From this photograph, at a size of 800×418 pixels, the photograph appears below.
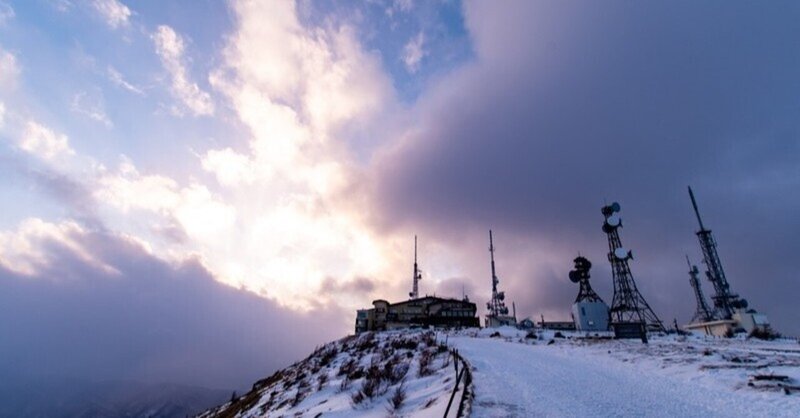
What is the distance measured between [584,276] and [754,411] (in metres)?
65.5

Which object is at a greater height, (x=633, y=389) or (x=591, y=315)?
(x=591, y=315)

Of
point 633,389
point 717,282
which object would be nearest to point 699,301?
point 717,282

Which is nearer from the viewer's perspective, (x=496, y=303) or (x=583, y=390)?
(x=583, y=390)

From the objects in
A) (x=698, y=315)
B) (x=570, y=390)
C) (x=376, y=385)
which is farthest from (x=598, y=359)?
(x=698, y=315)

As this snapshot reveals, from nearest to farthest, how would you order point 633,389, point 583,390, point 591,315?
point 583,390
point 633,389
point 591,315

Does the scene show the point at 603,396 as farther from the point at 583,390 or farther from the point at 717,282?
the point at 717,282

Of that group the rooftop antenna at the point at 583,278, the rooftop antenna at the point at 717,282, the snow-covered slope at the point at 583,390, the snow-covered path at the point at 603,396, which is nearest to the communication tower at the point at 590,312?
the rooftop antenna at the point at 583,278

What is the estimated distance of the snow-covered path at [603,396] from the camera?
6.66 m

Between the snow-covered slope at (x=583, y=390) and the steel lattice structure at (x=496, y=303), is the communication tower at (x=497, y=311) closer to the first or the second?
the steel lattice structure at (x=496, y=303)

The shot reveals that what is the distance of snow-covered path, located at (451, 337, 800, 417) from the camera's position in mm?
6656

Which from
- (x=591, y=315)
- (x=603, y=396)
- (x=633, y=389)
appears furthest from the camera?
(x=591, y=315)

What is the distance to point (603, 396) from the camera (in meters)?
7.95

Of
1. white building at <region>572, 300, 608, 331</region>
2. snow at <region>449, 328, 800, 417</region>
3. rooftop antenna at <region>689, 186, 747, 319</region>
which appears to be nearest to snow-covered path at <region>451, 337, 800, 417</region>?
snow at <region>449, 328, 800, 417</region>

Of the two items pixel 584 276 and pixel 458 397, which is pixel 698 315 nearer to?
pixel 584 276
